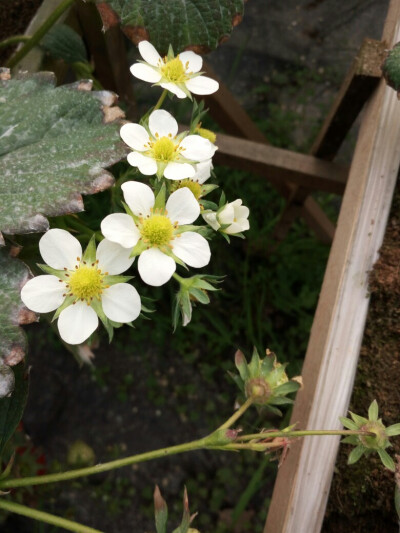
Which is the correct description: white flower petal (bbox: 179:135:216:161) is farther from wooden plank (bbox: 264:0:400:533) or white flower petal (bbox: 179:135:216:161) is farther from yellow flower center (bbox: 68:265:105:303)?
wooden plank (bbox: 264:0:400:533)

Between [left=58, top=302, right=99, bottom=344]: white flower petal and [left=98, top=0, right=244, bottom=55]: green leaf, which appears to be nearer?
[left=58, top=302, right=99, bottom=344]: white flower petal

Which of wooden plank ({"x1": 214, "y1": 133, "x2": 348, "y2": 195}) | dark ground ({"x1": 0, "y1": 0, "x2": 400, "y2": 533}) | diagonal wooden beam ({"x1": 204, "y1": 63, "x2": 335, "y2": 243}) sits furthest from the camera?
dark ground ({"x1": 0, "y1": 0, "x2": 400, "y2": 533})

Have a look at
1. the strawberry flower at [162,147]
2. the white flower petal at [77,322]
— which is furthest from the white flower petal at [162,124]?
the white flower petal at [77,322]

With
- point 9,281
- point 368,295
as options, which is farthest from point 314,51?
point 9,281

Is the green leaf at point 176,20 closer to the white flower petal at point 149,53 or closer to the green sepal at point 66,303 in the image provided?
the white flower petal at point 149,53

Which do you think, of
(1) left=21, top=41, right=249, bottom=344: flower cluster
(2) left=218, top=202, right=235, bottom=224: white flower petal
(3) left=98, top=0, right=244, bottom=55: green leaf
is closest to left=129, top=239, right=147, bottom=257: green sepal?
(1) left=21, top=41, right=249, bottom=344: flower cluster

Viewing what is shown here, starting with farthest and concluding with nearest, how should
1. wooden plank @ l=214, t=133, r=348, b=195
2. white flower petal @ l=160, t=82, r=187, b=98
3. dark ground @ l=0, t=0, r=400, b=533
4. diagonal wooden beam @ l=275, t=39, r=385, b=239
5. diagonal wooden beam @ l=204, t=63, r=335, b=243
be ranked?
dark ground @ l=0, t=0, r=400, b=533, diagonal wooden beam @ l=204, t=63, r=335, b=243, wooden plank @ l=214, t=133, r=348, b=195, diagonal wooden beam @ l=275, t=39, r=385, b=239, white flower petal @ l=160, t=82, r=187, b=98

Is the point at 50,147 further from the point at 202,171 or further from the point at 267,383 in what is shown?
the point at 267,383
